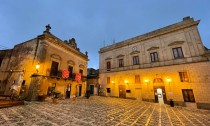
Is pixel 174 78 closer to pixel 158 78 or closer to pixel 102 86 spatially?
pixel 158 78

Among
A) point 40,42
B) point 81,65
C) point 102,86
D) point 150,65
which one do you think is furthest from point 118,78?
point 40,42

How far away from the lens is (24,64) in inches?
511

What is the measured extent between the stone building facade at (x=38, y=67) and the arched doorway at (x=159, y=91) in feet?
42.9

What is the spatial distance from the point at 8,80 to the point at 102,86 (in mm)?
14852

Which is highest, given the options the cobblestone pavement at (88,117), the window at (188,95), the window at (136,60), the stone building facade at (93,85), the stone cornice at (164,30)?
the stone cornice at (164,30)

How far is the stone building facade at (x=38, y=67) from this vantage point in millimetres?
11670

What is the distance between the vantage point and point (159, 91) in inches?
555

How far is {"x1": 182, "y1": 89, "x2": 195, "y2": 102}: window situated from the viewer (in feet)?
38.8

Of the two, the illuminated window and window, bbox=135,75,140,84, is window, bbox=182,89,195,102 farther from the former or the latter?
the illuminated window

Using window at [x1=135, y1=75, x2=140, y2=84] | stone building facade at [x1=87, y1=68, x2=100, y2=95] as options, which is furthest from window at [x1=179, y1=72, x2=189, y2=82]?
stone building facade at [x1=87, y1=68, x2=100, y2=95]

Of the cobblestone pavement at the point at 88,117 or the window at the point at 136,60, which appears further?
the window at the point at 136,60

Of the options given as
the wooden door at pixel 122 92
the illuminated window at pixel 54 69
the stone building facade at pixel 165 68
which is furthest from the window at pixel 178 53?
the illuminated window at pixel 54 69

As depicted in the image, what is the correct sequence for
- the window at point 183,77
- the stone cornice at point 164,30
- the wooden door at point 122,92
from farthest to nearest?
the wooden door at point 122,92 → the stone cornice at point 164,30 → the window at point 183,77

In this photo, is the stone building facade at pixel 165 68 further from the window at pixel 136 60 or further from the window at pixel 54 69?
the window at pixel 54 69
